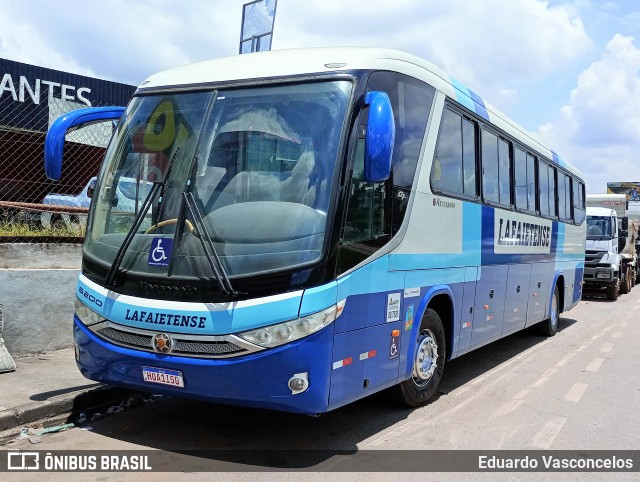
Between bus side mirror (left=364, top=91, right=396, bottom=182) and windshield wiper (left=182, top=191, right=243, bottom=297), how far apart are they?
4.15ft

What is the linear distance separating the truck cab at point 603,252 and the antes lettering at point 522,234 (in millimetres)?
10886

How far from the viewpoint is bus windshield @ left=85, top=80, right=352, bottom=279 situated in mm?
4688

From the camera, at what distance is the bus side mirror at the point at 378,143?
4660mm

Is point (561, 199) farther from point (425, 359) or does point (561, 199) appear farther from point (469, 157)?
point (425, 359)

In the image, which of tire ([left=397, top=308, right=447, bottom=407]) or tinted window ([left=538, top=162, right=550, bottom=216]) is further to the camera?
tinted window ([left=538, top=162, right=550, bottom=216])

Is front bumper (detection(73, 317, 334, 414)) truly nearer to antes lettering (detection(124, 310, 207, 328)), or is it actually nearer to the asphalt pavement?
antes lettering (detection(124, 310, 207, 328))

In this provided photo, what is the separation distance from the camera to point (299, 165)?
4.88 meters

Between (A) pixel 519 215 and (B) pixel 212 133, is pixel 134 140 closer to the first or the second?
(B) pixel 212 133

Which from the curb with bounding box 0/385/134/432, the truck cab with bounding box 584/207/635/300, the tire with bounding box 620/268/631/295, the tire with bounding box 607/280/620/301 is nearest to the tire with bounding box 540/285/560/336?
the curb with bounding box 0/385/134/432

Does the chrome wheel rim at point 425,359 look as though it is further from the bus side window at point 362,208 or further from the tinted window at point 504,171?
the tinted window at point 504,171

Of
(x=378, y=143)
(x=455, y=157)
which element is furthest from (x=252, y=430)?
(x=455, y=157)

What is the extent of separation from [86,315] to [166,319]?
0.98m

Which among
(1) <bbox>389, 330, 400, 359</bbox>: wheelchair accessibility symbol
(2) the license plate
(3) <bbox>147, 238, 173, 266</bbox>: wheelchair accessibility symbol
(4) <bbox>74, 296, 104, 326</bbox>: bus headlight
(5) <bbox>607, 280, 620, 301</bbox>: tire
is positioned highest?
(3) <bbox>147, 238, 173, 266</bbox>: wheelchair accessibility symbol

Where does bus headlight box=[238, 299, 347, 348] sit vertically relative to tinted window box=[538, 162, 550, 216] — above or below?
below
